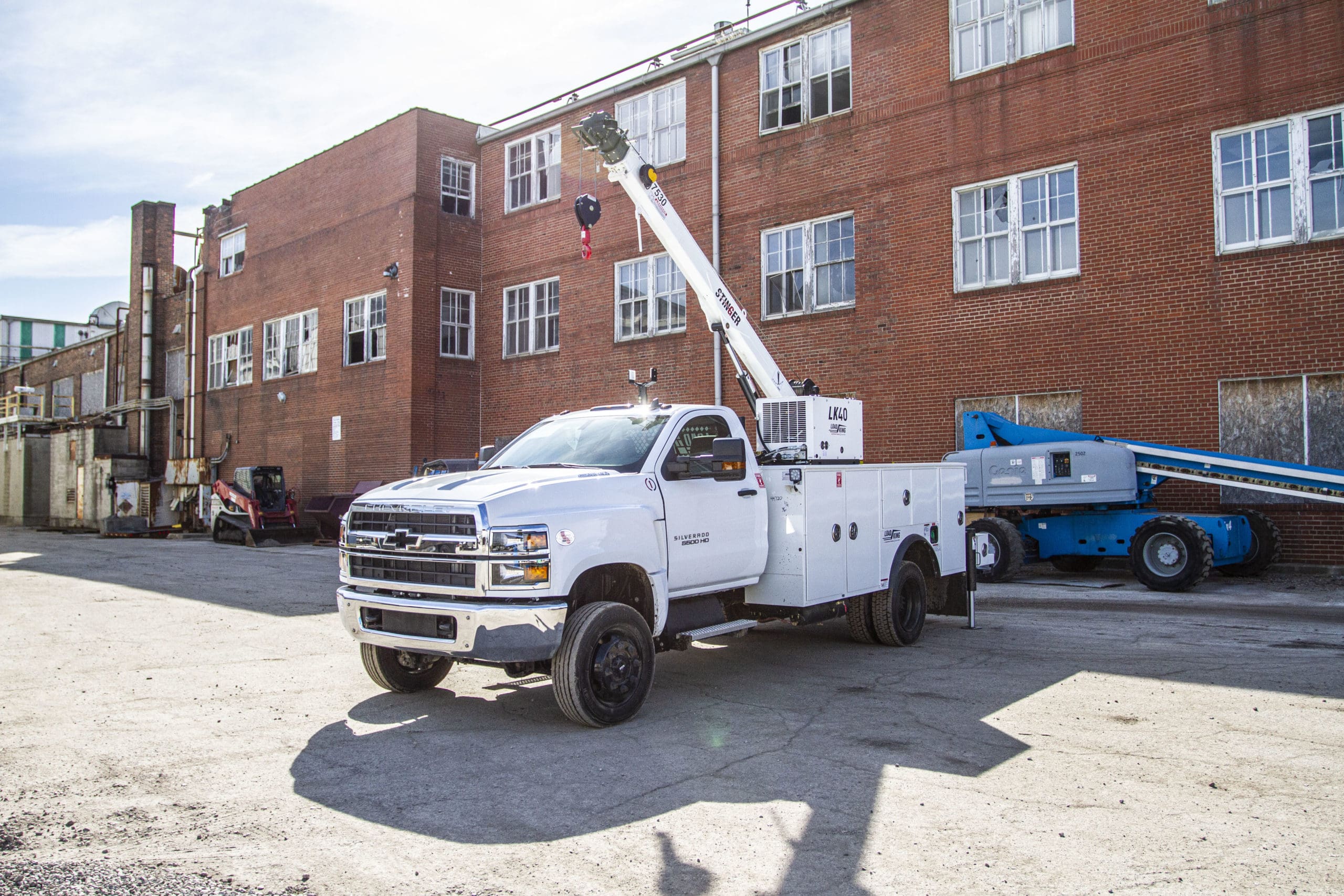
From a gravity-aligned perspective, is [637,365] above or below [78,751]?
above

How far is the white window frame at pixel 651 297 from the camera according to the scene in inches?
863

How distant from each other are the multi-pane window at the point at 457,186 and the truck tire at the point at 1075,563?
1834cm

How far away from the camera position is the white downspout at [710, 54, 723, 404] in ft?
68.2

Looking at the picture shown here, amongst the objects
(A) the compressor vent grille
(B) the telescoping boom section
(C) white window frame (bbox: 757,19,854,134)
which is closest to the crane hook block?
(A) the compressor vent grille

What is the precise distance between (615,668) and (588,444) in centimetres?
188

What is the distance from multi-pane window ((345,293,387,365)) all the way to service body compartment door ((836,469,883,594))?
20.7 metres

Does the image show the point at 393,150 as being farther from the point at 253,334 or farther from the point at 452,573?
the point at 452,573

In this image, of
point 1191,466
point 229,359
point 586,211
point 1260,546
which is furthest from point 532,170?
point 1260,546

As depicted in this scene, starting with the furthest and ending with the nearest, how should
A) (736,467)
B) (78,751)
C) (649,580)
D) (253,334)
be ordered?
1. (253,334)
2. (736,467)
3. (649,580)
4. (78,751)

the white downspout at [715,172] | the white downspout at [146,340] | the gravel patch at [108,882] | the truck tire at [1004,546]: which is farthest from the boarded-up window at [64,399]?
the gravel patch at [108,882]

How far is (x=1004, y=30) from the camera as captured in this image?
17266 mm

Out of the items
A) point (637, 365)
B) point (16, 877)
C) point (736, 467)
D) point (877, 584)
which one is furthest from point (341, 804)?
point (637, 365)

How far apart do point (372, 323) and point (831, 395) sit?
569 inches

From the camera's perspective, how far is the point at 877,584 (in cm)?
896
